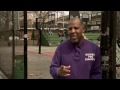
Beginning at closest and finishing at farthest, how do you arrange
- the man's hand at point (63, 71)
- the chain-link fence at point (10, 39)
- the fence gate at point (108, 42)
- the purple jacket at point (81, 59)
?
the man's hand at point (63, 71)
the purple jacket at point (81, 59)
the fence gate at point (108, 42)
the chain-link fence at point (10, 39)

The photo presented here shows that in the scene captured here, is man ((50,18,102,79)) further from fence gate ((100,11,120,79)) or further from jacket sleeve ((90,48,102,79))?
fence gate ((100,11,120,79))

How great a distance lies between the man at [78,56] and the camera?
2498 mm

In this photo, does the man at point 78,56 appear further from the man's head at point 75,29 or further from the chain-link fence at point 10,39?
the chain-link fence at point 10,39

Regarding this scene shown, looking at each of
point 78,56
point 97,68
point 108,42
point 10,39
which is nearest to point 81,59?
point 78,56

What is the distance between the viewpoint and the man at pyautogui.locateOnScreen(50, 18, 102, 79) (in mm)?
2498

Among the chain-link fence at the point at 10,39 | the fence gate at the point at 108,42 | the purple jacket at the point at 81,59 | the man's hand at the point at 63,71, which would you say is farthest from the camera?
the chain-link fence at the point at 10,39

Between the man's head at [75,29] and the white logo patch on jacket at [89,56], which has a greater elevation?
the man's head at [75,29]

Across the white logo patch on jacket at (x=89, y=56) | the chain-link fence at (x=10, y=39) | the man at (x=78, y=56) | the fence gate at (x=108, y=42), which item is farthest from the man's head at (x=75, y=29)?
the chain-link fence at (x=10, y=39)

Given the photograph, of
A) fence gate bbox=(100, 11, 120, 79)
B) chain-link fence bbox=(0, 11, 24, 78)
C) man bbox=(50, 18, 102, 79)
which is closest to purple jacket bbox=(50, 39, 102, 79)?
man bbox=(50, 18, 102, 79)

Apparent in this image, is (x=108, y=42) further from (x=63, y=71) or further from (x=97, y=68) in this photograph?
(x=63, y=71)

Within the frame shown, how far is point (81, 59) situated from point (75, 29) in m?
0.24
